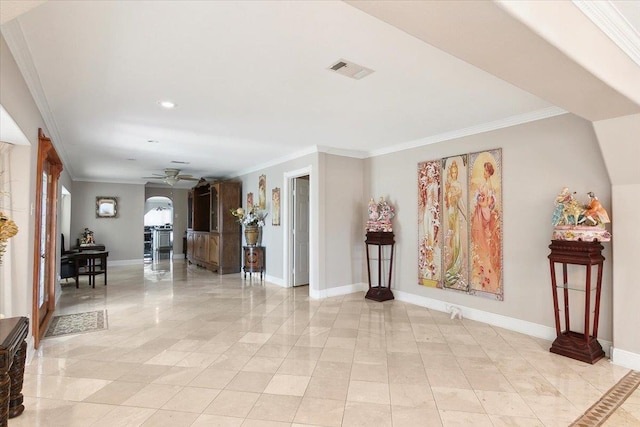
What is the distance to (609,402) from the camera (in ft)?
8.10

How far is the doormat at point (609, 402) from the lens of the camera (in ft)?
7.36

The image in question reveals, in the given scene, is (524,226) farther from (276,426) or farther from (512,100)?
(276,426)

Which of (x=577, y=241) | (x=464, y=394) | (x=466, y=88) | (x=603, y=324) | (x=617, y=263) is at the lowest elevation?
(x=464, y=394)

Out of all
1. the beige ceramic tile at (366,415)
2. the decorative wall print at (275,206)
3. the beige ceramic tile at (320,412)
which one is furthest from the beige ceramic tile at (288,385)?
the decorative wall print at (275,206)

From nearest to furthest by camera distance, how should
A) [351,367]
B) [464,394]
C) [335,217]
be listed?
[464,394], [351,367], [335,217]

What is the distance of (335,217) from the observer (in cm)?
577

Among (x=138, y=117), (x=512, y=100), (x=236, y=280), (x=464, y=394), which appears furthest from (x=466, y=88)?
(x=236, y=280)

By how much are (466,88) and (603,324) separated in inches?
106

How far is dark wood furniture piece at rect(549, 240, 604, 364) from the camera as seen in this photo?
10.3 ft

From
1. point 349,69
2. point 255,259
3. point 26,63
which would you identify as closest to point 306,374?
point 349,69

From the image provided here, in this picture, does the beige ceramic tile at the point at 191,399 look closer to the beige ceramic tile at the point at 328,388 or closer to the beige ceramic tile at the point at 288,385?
the beige ceramic tile at the point at 288,385

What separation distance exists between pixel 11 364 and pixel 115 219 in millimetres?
9153

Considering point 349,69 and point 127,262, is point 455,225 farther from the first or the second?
point 127,262

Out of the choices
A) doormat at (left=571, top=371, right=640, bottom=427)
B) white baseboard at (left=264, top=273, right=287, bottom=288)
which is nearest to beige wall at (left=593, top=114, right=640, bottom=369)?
doormat at (left=571, top=371, right=640, bottom=427)
